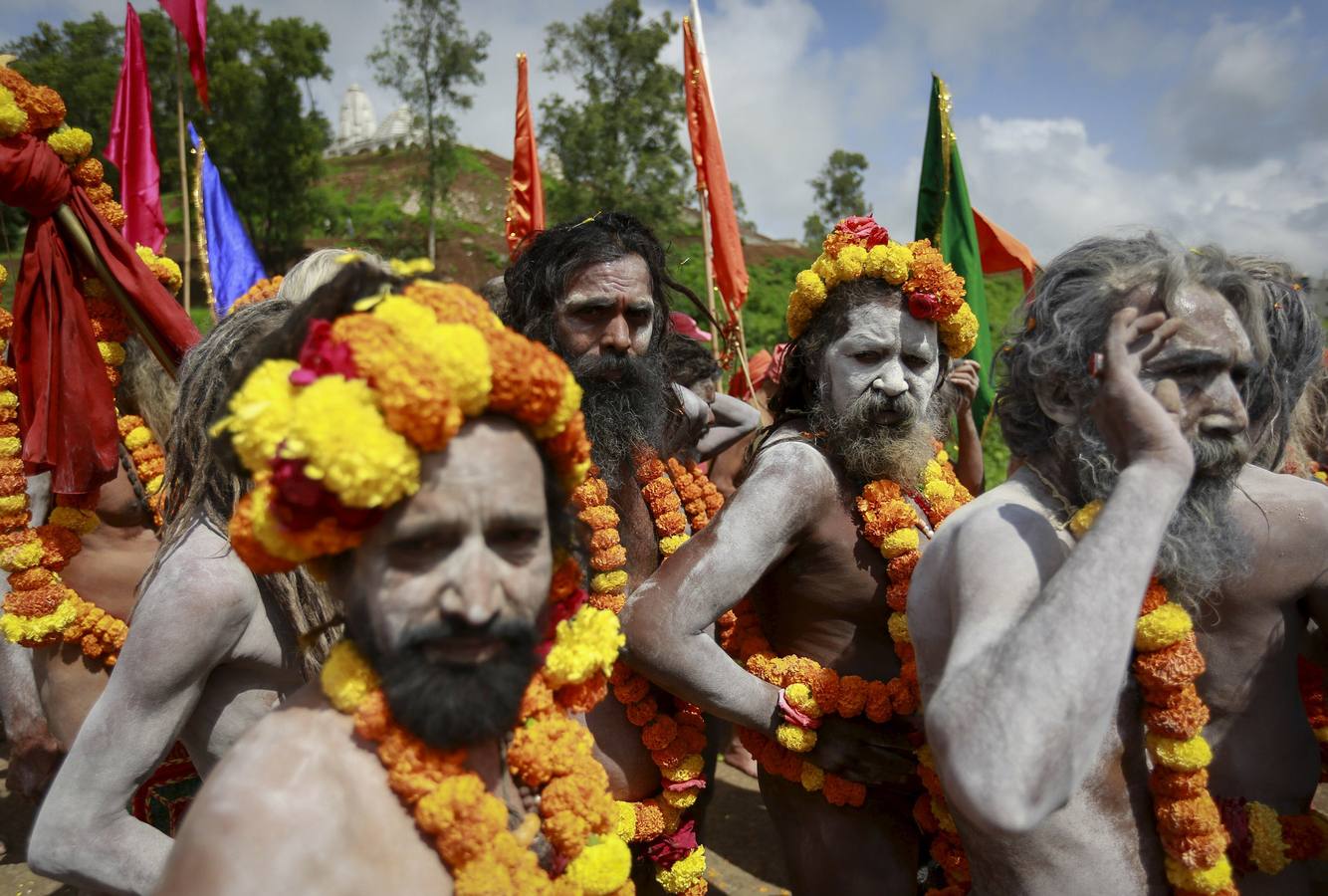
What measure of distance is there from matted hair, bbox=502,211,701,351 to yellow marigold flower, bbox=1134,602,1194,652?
2490mm

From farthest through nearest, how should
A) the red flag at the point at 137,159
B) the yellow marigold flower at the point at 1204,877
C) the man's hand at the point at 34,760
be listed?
the red flag at the point at 137,159 < the man's hand at the point at 34,760 < the yellow marigold flower at the point at 1204,877

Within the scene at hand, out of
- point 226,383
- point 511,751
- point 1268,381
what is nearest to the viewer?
point 511,751

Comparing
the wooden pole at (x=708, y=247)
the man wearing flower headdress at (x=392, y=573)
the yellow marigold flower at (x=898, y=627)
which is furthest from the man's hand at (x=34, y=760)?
the wooden pole at (x=708, y=247)

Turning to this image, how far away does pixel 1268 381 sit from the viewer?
8.82ft

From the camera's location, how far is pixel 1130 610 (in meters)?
1.83

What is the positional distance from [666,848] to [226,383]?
240 centimetres

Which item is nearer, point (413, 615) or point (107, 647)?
point (413, 615)

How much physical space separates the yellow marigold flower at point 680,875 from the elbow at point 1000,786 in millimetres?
2023

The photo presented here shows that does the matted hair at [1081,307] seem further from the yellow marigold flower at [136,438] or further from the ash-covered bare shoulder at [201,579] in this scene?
the yellow marigold flower at [136,438]

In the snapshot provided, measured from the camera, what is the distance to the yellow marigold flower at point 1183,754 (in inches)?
87.4

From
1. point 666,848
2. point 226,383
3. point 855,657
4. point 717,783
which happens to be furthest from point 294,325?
point 717,783

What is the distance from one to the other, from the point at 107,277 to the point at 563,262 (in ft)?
6.35

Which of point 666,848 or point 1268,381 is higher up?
point 1268,381

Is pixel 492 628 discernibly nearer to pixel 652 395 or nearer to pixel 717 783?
pixel 652 395
